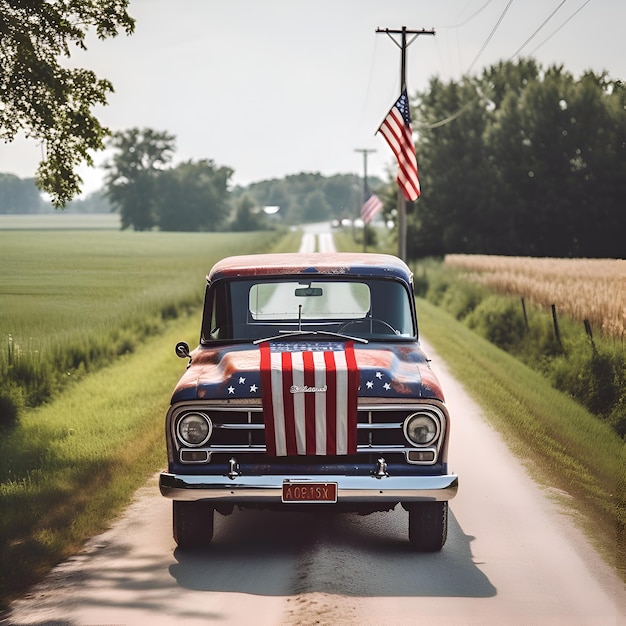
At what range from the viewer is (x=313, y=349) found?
25.4 feet

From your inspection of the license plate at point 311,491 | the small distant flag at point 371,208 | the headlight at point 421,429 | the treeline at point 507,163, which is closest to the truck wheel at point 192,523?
the license plate at point 311,491

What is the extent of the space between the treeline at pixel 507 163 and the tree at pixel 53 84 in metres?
35.8

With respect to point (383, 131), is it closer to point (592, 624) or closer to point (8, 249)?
point (8, 249)

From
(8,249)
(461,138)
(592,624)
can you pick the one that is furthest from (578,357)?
(461,138)

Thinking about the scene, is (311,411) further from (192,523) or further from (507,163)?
(507,163)

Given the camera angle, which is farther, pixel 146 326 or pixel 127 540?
pixel 146 326

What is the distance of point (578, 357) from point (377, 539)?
971cm

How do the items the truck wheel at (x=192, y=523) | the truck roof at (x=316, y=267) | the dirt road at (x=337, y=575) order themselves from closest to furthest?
the dirt road at (x=337, y=575), the truck wheel at (x=192, y=523), the truck roof at (x=316, y=267)

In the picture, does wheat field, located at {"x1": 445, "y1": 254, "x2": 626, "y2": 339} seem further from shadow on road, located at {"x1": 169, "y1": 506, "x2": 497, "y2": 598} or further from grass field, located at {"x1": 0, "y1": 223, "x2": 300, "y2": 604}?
shadow on road, located at {"x1": 169, "y1": 506, "x2": 497, "y2": 598}

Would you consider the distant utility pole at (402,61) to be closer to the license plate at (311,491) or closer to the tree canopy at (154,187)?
the license plate at (311,491)

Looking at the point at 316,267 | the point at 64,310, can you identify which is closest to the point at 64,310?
the point at 64,310

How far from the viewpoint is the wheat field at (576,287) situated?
16844mm

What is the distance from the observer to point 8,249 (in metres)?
25.1

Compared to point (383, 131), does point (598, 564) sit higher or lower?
lower
